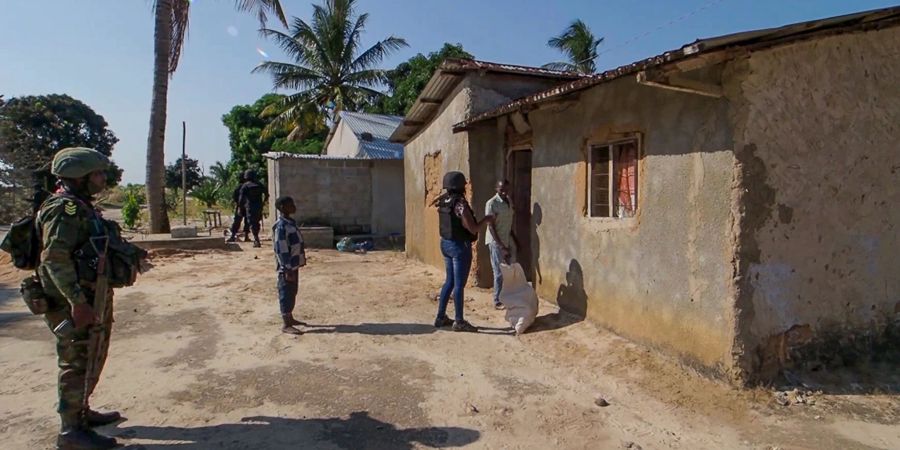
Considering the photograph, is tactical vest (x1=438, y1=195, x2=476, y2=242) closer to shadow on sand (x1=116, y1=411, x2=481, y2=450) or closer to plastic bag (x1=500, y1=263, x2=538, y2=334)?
Answer: plastic bag (x1=500, y1=263, x2=538, y2=334)

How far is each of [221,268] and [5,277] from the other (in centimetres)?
350

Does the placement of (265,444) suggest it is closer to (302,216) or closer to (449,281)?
(449,281)

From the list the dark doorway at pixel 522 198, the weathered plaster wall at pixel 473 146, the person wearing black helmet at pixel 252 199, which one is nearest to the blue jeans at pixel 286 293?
the weathered plaster wall at pixel 473 146

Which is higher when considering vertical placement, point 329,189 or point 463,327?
point 329,189

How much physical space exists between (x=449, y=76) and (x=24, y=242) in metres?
6.24

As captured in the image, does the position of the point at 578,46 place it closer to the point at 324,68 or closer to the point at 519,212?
the point at 324,68

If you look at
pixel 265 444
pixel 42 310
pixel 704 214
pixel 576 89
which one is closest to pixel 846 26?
pixel 704 214

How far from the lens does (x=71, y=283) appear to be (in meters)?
3.06

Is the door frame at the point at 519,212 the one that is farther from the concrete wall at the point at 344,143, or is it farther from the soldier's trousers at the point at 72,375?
the concrete wall at the point at 344,143

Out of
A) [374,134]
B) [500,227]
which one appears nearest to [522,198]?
[500,227]

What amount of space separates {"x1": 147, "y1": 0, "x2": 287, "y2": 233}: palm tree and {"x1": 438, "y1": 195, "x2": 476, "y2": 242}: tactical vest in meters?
11.2

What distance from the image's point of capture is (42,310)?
3191mm

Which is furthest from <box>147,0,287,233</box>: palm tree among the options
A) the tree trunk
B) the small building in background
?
the small building in background

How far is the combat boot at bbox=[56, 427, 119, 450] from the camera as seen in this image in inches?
121
